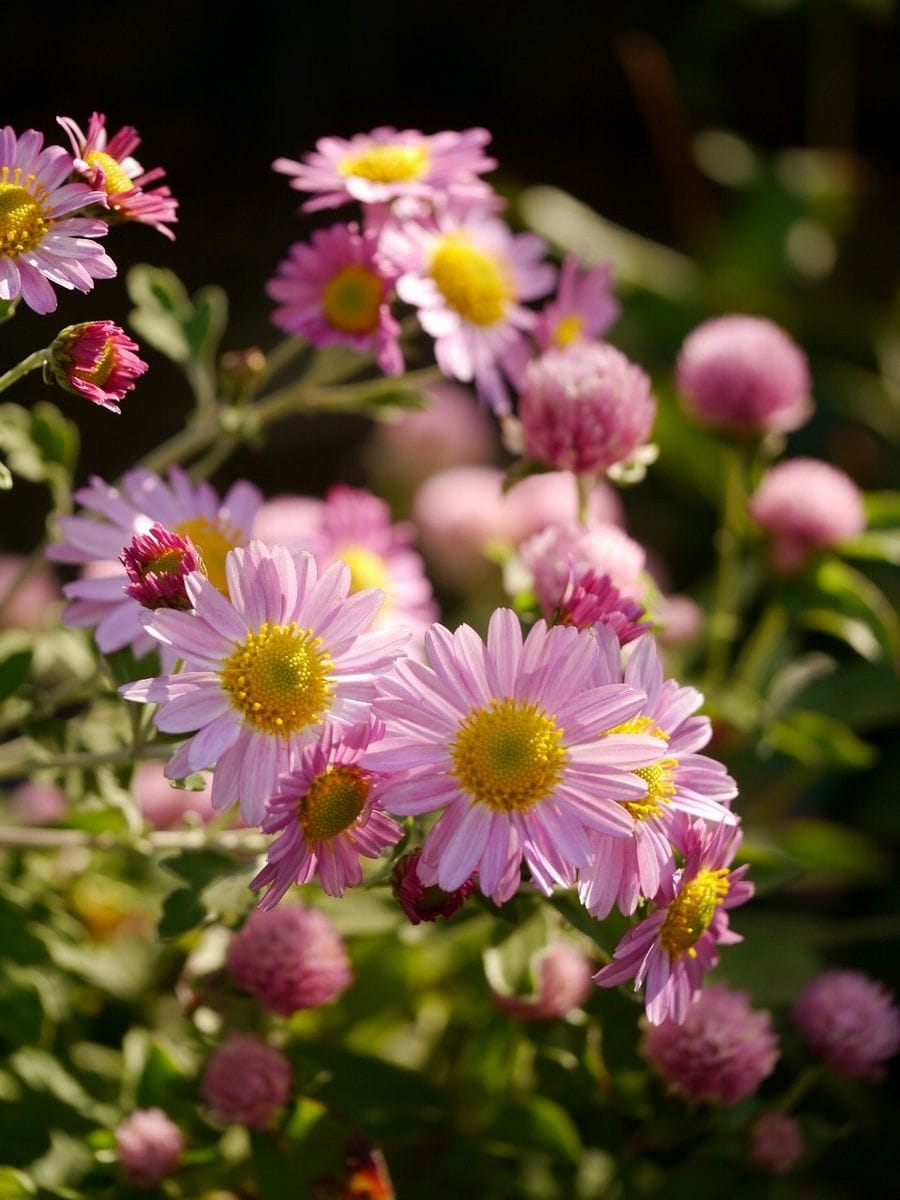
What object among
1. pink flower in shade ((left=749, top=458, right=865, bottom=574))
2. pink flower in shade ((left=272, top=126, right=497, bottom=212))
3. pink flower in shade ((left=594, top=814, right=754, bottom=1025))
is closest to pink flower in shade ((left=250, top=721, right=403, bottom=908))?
pink flower in shade ((left=594, top=814, right=754, bottom=1025))

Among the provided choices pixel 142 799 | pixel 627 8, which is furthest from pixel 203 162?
pixel 142 799

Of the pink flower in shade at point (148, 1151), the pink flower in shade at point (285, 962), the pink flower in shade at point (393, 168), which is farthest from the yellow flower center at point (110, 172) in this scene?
the pink flower in shade at point (148, 1151)

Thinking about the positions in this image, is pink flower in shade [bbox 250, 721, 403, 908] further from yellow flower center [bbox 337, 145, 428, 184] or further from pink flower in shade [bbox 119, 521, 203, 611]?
yellow flower center [bbox 337, 145, 428, 184]

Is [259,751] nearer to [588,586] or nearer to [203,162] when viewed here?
[588,586]

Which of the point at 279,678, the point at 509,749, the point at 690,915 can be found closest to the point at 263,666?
the point at 279,678

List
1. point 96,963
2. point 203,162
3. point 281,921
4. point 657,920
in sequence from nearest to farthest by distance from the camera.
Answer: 1. point 657,920
2. point 281,921
3. point 96,963
4. point 203,162

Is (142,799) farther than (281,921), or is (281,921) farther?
(142,799)
